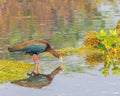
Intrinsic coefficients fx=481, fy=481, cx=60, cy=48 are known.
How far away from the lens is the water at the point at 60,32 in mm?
15289

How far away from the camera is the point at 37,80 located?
1658 centimetres

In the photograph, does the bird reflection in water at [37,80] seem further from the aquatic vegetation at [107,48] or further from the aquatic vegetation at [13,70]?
the aquatic vegetation at [107,48]

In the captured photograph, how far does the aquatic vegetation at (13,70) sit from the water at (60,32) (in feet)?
2.27

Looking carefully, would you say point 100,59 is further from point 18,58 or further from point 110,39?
point 18,58

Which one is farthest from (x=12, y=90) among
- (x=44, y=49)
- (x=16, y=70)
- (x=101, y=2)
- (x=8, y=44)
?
(x=101, y=2)

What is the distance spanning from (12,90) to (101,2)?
132 feet

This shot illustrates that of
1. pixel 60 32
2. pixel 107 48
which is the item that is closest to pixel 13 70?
pixel 107 48

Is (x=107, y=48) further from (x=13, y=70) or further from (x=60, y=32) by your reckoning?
(x=60, y=32)

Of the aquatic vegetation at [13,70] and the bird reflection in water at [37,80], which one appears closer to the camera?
the bird reflection in water at [37,80]

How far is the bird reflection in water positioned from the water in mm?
249

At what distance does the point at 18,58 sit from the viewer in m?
21.0

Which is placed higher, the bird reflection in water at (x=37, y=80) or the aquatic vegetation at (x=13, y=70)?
the aquatic vegetation at (x=13, y=70)

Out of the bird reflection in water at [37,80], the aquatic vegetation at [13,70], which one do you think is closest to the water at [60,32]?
the bird reflection in water at [37,80]

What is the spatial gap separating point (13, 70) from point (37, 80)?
53.5 inches
